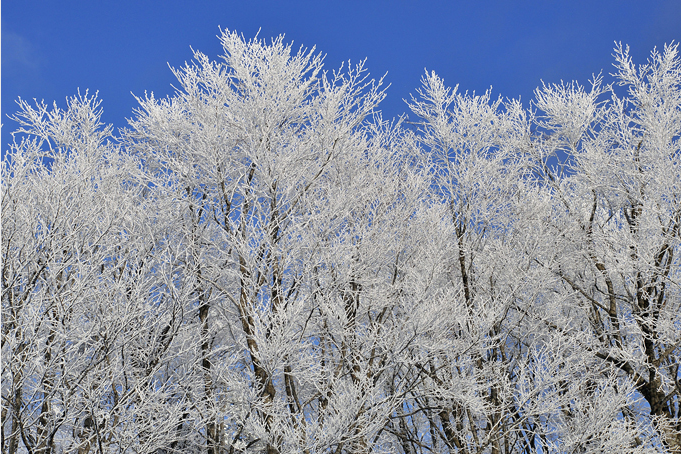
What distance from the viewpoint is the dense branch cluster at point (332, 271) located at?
6844 mm

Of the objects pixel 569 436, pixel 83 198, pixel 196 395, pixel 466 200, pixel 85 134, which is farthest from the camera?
pixel 85 134

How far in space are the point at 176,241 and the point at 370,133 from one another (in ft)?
15.6

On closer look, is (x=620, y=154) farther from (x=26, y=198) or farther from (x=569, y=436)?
(x=26, y=198)

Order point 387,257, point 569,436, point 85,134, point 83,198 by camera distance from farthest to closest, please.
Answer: point 85,134 → point 387,257 → point 569,436 → point 83,198

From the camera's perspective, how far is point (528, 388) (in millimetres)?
8406

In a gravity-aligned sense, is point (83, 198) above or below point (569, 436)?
above

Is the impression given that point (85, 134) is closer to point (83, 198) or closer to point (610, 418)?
point (83, 198)

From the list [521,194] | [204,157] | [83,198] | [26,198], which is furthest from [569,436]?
[26,198]

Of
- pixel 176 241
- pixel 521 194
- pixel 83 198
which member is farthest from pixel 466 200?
pixel 83 198

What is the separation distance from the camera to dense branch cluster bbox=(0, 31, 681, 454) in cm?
684

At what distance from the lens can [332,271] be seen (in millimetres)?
7941

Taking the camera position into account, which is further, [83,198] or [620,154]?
[620,154]

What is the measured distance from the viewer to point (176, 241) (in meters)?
9.23


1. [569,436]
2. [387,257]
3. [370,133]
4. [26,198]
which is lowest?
[569,436]
